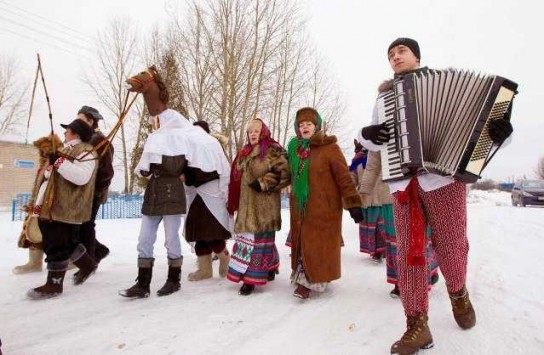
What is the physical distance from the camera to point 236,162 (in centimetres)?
420

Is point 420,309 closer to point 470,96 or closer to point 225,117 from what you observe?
point 470,96

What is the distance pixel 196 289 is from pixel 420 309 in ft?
7.43

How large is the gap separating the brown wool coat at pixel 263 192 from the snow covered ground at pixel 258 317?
2.15 ft

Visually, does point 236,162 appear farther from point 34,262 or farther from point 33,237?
point 34,262

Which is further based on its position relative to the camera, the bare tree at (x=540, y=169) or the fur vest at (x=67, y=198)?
the bare tree at (x=540, y=169)

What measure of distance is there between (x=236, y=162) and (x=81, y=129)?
5.09 ft

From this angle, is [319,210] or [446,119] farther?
[319,210]

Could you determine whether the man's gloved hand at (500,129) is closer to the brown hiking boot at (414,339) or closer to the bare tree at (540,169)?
the brown hiking boot at (414,339)

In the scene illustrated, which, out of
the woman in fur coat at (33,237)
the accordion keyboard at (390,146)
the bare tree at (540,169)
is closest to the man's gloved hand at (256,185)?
the accordion keyboard at (390,146)

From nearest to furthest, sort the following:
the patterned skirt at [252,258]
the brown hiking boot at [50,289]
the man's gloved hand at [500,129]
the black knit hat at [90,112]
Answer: the man's gloved hand at [500,129], the brown hiking boot at [50,289], the patterned skirt at [252,258], the black knit hat at [90,112]

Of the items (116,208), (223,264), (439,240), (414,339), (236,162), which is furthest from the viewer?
(116,208)

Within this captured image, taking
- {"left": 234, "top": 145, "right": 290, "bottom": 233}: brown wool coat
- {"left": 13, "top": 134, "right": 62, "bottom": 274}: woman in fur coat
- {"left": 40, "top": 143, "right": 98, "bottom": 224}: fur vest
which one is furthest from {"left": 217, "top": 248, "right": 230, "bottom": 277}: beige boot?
{"left": 13, "top": 134, "right": 62, "bottom": 274}: woman in fur coat

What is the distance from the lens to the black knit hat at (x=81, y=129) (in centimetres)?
383

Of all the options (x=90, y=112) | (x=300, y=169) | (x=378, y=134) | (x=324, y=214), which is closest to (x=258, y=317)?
(x=324, y=214)
